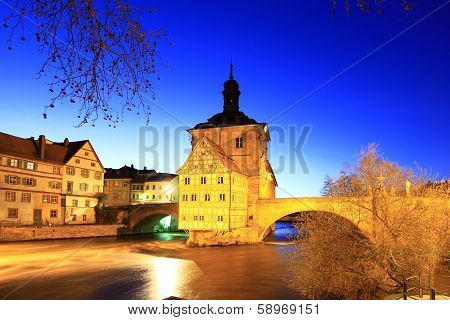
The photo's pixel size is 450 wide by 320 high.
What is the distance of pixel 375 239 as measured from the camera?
45.4 ft

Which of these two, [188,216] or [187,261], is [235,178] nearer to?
[188,216]

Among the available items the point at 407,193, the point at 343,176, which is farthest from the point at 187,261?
the point at 407,193

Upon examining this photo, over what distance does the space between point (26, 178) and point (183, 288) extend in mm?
28489

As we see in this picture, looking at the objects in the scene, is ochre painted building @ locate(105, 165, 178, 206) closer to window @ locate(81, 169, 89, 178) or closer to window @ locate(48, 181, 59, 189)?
window @ locate(81, 169, 89, 178)

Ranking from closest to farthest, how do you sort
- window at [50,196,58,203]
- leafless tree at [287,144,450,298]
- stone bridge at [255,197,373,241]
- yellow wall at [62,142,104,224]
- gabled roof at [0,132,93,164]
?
leafless tree at [287,144,450,298]
stone bridge at [255,197,373,241]
gabled roof at [0,132,93,164]
window at [50,196,58,203]
yellow wall at [62,142,104,224]

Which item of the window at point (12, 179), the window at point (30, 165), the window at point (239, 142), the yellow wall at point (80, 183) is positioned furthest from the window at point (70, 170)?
the window at point (239, 142)

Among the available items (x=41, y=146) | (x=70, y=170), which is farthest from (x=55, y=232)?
(x=41, y=146)

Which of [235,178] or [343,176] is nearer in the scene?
[343,176]

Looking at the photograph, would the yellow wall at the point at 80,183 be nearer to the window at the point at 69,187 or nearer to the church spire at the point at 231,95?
the window at the point at 69,187

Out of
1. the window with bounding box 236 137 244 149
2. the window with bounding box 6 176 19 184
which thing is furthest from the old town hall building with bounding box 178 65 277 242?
the window with bounding box 6 176 19 184

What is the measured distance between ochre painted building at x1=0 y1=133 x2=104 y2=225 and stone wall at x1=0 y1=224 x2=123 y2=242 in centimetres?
237

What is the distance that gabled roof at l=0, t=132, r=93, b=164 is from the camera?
1515 inches

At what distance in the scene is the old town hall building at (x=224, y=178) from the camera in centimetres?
3369
